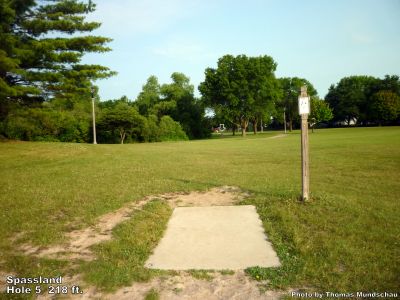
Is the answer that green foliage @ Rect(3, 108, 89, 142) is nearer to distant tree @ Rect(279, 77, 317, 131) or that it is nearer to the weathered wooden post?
the weathered wooden post

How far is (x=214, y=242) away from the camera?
508cm

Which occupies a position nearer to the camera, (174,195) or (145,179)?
(174,195)

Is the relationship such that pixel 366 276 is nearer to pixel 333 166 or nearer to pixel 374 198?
pixel 374 198

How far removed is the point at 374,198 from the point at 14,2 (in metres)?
20.3

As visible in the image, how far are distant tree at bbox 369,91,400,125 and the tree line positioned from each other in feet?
0.66

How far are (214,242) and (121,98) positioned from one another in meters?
74.2

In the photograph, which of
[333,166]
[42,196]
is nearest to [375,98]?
[333,166]

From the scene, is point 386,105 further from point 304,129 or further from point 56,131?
point 304,129

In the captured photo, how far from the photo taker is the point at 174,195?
28.1ft

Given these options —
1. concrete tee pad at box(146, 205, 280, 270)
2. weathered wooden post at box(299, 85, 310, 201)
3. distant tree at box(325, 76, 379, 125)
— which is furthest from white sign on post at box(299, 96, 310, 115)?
distant tree at box(325, 76, 379, 125)

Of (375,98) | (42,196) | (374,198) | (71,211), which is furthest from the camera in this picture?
(375,98)

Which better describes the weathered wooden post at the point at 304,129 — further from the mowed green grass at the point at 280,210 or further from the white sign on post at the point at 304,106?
the mowed green grass at the point at 280,210

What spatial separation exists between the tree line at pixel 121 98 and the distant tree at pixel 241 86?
0.19 m

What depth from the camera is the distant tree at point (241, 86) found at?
5744 cm
